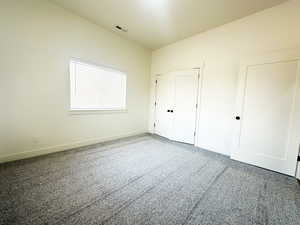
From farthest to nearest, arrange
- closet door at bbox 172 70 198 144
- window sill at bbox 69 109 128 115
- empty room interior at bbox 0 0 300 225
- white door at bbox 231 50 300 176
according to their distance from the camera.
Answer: closet door at bbox 172 70 198 144 → window sill at bbox 69 109 128 115 → white door at bbox 231 50 300 176 → empty room interior at bbox 0 0 300 225

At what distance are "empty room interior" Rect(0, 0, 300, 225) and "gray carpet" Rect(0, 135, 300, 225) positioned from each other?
0.05ft

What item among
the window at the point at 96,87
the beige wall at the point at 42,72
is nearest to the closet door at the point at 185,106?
the window at the point at 96,87

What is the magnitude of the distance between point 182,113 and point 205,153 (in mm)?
1229

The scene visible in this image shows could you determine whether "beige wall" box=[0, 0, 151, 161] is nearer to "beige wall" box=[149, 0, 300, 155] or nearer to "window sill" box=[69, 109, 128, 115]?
"window sill" box=[69, 109, 128, 115]

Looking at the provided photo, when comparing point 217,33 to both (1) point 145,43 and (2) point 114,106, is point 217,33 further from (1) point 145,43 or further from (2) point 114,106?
(2) point 114,106

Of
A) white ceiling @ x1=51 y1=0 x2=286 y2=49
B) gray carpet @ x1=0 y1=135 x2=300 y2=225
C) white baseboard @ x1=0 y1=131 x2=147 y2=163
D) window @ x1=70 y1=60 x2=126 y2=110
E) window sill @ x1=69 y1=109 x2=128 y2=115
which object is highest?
white ceiling @ x1=51 y1=0 x2=286 y2=49

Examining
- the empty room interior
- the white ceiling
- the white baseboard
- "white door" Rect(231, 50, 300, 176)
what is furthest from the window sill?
"white door" Rect(231, 50, 300, 176)

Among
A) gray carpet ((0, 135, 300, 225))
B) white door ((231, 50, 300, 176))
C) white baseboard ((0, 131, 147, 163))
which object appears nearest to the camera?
gray carpet ((0, 135, 300, 225))

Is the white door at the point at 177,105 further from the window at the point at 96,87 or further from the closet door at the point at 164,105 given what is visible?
the window at the point at 96,87

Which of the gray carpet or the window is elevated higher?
the window

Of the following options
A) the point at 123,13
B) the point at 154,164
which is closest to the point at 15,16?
the point at 123,13

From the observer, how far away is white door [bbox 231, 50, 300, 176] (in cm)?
226

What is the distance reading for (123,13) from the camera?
2.79 m

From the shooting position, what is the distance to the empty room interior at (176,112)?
60.3 inches
